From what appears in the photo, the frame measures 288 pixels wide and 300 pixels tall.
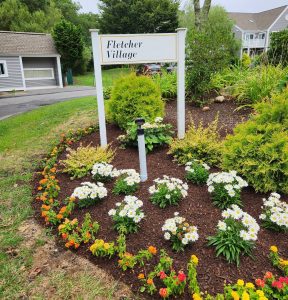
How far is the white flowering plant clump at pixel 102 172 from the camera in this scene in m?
3.40

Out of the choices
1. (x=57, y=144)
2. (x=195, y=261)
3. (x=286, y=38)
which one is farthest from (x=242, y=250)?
(x=286, y=38)

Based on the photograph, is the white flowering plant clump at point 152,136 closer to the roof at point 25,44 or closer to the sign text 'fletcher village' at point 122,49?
the sign text 'fletcher village' at point 122,49

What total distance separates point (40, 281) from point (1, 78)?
59.8 feet

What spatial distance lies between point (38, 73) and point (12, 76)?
1.88 m

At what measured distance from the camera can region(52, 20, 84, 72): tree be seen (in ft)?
60.8

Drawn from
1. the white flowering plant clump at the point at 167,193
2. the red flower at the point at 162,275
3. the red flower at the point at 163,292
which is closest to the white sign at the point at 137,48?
the white flowering plant clump at the point at 167,193

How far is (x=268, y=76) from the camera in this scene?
223 inches

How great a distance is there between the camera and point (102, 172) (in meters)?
3.42

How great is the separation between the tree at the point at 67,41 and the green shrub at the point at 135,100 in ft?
51.8

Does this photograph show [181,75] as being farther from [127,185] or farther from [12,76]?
[12,76]

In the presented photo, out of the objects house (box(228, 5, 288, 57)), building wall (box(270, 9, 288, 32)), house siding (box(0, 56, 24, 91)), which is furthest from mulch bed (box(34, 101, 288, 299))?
building wall (box(270, 9, 288, 32))

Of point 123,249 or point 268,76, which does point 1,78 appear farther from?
point 123,249

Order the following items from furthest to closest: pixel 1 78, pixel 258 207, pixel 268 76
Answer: pixel 1 78, pixel 268 76, pixel 258 207

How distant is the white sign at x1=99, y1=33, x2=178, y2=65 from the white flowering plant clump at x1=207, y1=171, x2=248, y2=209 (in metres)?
2.24
